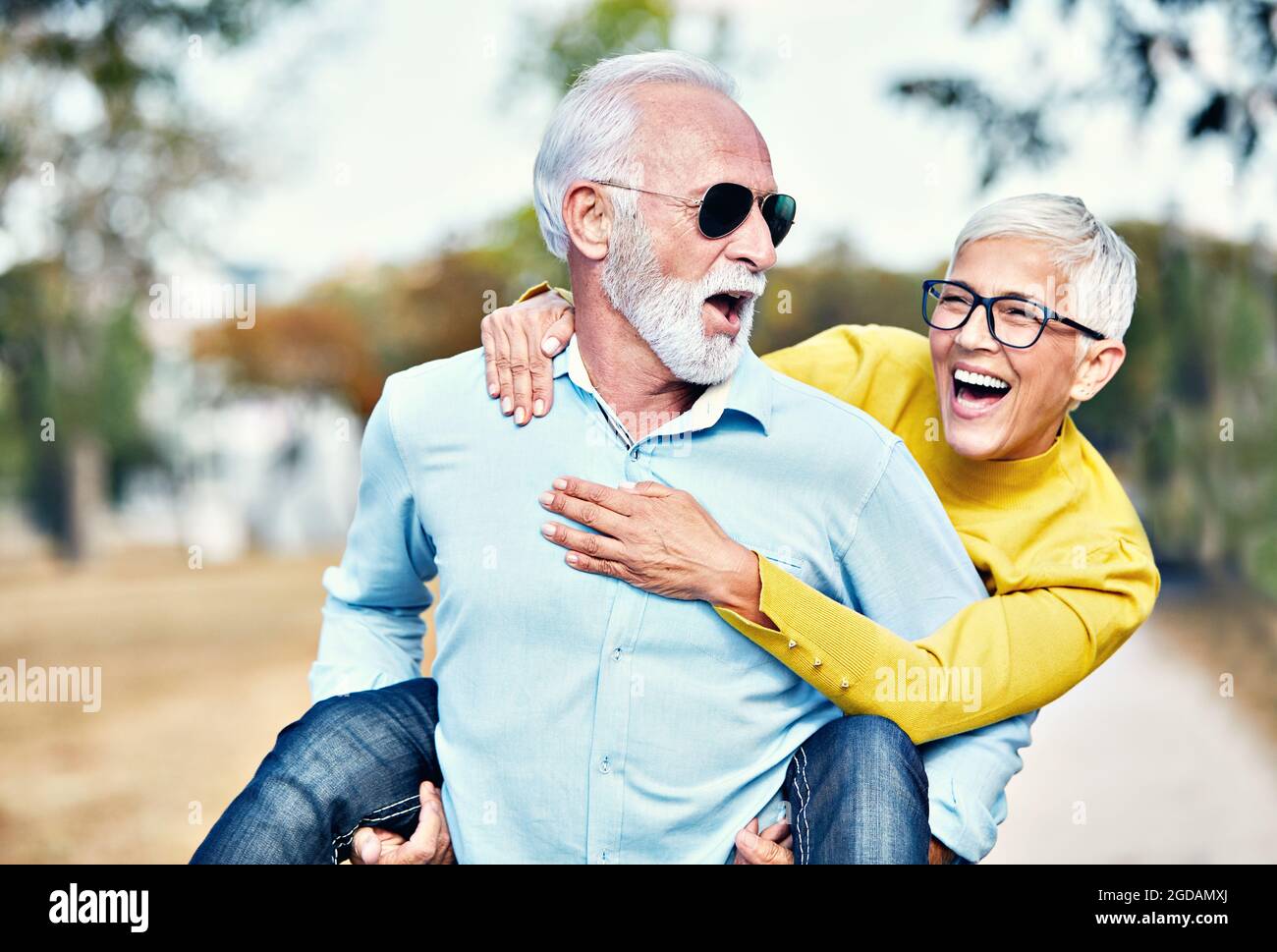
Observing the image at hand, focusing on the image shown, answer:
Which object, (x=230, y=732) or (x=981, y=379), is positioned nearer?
(x=981, y=379)

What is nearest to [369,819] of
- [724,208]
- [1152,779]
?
[724,208]

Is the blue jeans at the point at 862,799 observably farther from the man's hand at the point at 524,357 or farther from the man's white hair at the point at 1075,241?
the man's white hair at the point at 1075,241

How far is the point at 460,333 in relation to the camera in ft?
51.7

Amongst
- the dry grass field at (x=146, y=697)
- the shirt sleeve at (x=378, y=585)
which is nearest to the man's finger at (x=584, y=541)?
the shirt sleeve at (x=378, y=585)

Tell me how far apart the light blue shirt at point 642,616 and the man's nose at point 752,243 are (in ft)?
0.56

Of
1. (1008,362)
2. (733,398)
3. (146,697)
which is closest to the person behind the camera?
(733,398)

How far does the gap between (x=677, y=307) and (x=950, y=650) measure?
0.64 meters

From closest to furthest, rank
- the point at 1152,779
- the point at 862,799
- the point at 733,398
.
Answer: the point at 862,799
the point at 733,398
the point at 1152,779

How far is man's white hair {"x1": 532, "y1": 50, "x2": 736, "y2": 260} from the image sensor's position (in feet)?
6.65

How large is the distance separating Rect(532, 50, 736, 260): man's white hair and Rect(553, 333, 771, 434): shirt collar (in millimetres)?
292

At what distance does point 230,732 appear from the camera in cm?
1234

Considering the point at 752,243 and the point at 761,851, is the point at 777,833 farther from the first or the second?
the point at 752,243

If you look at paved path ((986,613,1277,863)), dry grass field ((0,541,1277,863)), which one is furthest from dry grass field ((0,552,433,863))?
paved path ((986,613,1277,863))
